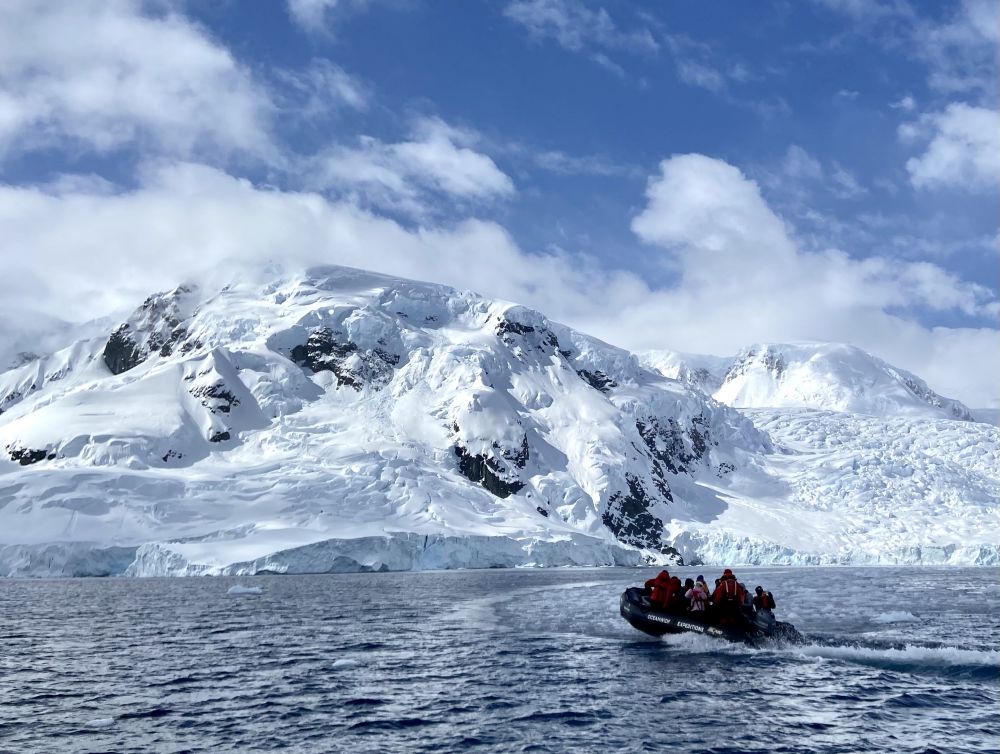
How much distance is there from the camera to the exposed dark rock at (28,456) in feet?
589

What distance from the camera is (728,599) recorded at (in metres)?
36.8

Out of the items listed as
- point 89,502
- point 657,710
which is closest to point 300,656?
point 657,710

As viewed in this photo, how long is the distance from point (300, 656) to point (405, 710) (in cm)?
1112

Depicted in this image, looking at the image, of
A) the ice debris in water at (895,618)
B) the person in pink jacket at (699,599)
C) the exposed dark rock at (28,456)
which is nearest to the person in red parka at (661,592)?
the person in pink jacket at (699,599)

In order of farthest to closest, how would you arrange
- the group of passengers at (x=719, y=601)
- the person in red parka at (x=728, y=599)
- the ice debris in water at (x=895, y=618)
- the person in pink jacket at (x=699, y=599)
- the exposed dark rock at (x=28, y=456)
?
the exposed dark rock at (x=28, y=456), the ice debris in water at (x=895, y=618), the person in pink jacket at (x=699, y=599), the person in red parka at (x=728, y=599), the group of passengers at (x=719, y=601)

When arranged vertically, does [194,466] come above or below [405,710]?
above

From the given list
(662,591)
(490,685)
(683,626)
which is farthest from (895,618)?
(490,685)

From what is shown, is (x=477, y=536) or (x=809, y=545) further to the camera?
(x=809, y=545)

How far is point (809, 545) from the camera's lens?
17550 cm

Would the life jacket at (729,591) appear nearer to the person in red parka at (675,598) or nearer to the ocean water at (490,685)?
the ocean water at (490,685)

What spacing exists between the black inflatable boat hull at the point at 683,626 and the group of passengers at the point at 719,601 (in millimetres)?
258

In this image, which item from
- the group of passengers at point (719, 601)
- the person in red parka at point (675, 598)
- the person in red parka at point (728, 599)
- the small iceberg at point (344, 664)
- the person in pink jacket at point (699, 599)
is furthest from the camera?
the person in red parka at point (675, 598)

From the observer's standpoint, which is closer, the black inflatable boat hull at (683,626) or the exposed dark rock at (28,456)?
the black inflatable boat hull at (683,626)

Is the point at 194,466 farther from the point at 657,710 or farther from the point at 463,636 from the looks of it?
the point at 657,710
